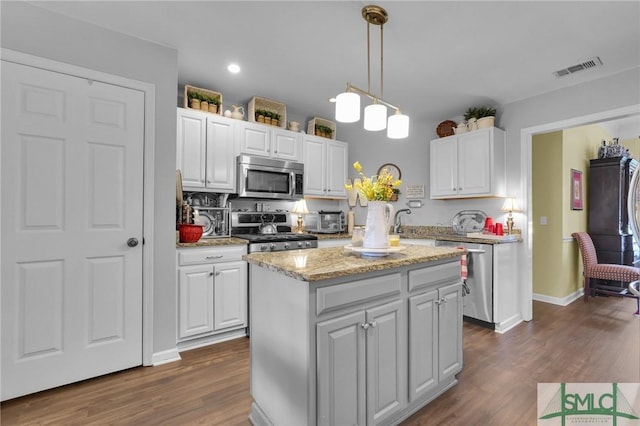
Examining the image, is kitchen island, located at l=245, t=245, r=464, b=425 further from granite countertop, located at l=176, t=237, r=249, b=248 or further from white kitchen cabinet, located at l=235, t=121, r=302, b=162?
white kitchen cabinet, located at l=235, t=121, r=302, b=162

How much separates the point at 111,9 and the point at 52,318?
2.08m

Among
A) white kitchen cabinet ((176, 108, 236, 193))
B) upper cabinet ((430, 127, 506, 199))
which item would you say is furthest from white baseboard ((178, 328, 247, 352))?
upper cabinet ((430, 127, 506, 199))

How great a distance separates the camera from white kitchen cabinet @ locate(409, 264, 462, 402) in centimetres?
178

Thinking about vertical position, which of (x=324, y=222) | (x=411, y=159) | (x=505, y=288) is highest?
(x=411, y=159)

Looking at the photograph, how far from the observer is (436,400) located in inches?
76.5

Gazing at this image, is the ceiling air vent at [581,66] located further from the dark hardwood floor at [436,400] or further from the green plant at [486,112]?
the dark hardwood floor at [436,400]

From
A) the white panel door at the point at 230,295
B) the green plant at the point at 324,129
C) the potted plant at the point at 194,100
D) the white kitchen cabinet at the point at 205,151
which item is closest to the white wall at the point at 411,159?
the green plant at the point at 324,129

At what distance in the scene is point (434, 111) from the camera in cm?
395

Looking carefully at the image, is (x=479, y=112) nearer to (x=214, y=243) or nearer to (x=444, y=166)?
Result: (x=444, y=166)

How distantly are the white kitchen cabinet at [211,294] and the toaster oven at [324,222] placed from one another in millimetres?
1582

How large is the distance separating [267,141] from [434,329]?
2.69 metres

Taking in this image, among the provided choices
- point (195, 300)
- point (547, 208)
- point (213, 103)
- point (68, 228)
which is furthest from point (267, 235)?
point (547, 208)

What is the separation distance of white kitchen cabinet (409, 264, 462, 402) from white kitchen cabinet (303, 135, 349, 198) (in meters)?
2.35

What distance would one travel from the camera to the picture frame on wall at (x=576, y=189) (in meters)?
4.37
